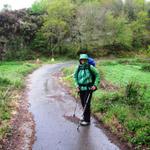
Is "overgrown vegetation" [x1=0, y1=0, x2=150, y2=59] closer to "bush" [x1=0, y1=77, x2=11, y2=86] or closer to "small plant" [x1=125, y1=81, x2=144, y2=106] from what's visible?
"bush" [x1=0, y1=77, x2=11, y2=86]

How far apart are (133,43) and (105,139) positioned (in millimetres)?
58592

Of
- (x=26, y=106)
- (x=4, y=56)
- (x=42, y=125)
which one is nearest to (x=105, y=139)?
(x=42, y=125)

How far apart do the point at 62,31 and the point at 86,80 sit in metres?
44.2

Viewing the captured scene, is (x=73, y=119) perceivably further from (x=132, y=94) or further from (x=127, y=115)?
(x=132, y=94)

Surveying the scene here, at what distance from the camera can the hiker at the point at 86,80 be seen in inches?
407

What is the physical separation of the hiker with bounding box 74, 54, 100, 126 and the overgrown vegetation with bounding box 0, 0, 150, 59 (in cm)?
3761

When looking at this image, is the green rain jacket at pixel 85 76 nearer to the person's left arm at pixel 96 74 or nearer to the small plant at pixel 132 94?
the person's left arm at pixel 96 74

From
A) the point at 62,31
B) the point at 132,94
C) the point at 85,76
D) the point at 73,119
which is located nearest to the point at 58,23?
the point at 62,31

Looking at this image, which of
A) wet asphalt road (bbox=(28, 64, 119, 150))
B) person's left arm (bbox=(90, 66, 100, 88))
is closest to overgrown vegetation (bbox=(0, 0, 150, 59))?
wet asphalt road (bbox=(28, 64, 119, 150))

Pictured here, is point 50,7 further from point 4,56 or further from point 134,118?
point 134,118

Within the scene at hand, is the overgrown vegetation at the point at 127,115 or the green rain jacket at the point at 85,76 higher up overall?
the green rain jacket at the point at 85,76

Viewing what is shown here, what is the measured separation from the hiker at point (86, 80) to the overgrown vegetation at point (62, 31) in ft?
123

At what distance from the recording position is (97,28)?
56531 mm

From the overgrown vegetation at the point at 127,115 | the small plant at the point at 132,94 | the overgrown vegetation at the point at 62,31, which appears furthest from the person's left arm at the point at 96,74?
the overgrown vegetation at the point at 62,31
